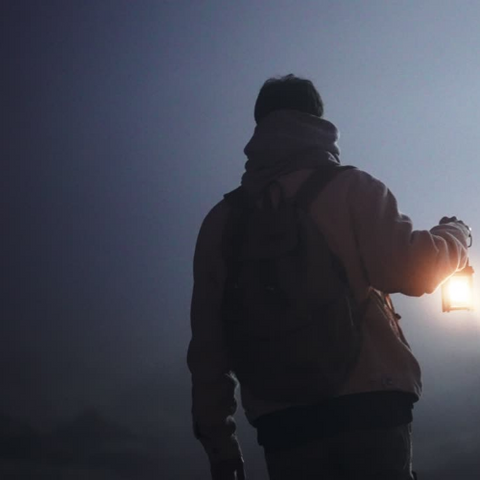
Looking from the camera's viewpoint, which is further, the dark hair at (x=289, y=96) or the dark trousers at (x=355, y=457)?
the dark hair at (x=289, y=96)

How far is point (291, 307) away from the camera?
14.8 feet

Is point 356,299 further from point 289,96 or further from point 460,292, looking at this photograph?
point 289,96

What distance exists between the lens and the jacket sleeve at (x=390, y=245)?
456 centimetres

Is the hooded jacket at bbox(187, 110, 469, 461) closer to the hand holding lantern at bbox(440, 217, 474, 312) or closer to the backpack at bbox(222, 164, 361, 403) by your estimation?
the backpack at bbox(222, 164, 361, 403)

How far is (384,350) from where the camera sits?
4559 mm

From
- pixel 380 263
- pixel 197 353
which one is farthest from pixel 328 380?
pixel 197 353

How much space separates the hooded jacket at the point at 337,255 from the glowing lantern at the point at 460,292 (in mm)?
353

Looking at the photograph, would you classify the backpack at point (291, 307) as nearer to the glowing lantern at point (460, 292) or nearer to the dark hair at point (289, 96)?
the dark hair at point (289, 96)

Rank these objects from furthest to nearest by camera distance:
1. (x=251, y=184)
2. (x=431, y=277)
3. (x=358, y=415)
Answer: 1. (x=251, y=184)
2. (x=431, y=277)
3. (x=358, y=415)

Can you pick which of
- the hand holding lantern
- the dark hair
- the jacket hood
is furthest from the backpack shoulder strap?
the hand holding lantern

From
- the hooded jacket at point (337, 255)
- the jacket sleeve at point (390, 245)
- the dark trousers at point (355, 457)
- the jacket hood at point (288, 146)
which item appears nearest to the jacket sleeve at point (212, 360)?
the hooded jacket at point (337, 255)

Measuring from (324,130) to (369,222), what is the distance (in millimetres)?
705

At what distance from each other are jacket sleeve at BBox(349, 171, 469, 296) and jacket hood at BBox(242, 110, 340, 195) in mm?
338

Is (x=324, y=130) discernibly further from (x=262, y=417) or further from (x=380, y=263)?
(x=262, y=417)
